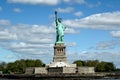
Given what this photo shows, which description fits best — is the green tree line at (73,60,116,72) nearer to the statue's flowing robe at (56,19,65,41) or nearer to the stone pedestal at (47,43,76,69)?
the statue's flowing robe at (56,19,65,41)

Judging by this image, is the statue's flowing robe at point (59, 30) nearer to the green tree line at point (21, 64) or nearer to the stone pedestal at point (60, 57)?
the stone pedestal at point (60, 57)

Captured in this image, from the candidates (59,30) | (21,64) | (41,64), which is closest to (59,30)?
(59,30)

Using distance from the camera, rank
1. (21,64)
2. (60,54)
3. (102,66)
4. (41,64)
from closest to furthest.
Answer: (60,54) → (102,66) → (41,64) → (21,64)

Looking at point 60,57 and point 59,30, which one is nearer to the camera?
point 60,57

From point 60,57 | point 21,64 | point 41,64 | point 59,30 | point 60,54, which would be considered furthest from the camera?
point 21,64

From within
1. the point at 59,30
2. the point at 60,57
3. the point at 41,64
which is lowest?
the point at 60,57

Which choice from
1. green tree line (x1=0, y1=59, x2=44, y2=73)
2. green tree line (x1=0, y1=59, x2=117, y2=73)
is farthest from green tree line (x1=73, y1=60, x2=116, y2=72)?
green tree line (x1=0, y1=59, x2=44, y2=73)

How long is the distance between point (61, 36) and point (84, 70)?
11.1 meters

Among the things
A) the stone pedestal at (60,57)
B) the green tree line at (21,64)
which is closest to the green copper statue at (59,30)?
the stone pedestal at (60,57)

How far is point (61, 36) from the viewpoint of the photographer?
4660 inches

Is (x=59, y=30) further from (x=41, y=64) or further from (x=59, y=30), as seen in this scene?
(x=41, y=64)

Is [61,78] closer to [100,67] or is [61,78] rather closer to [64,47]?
[64,47]

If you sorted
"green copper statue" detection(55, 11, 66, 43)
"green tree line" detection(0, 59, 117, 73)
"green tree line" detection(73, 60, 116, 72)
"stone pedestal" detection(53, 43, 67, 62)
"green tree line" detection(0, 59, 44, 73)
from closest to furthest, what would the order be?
"stone pedestal" detection(53, 43, 67, 62) < "green copper statue" detection(55, 11, 66, 43) < "green tree line" detection(73, 60, 116, 72) < "green tree line" detection(0, 59, 117, 73) < "green tree line" detection(0, 59, 44, 73)

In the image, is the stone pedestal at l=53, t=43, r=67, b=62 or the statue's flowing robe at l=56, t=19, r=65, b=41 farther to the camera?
the statue's flowing robe at l=56, t=19, r=65, b=41
